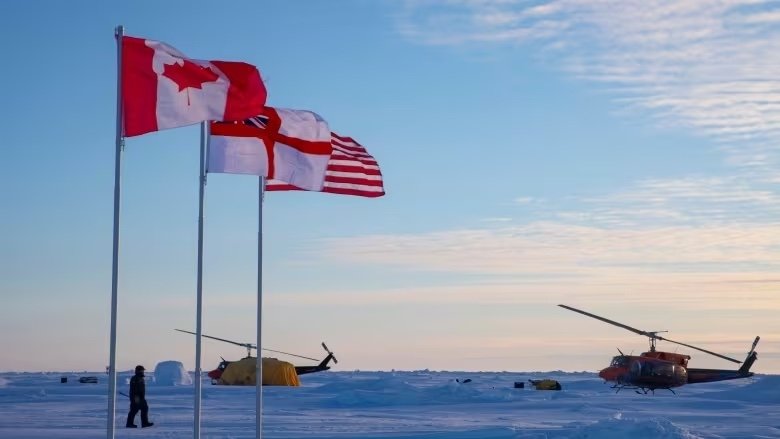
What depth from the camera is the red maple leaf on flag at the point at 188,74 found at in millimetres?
15164

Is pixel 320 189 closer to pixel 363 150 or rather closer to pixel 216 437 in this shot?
pixel 363 150

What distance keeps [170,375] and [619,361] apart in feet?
107

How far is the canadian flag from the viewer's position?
14.7m

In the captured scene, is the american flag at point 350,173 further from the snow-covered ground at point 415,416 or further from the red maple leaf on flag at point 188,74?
the snow-covered ground at point 415,416

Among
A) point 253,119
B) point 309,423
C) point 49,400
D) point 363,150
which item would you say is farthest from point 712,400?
point 253,119

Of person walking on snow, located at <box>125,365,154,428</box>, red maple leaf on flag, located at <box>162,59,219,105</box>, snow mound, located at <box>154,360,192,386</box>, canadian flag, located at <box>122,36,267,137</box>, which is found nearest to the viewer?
canadian flag, located at <box>122,36,267,137</box>

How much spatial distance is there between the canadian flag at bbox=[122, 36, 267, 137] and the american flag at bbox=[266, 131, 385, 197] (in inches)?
161

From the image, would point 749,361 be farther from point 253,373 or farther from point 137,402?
point 137,402

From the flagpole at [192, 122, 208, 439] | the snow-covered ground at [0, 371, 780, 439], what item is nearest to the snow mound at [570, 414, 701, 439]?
the snow-covered ground at [0, 371, 780, 439]


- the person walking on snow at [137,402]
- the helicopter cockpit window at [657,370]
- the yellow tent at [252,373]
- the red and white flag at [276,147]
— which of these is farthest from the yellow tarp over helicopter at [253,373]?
the red and white flag at [276,147]

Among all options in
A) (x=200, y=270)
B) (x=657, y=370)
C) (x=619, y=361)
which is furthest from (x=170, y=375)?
(x=200, y=270)

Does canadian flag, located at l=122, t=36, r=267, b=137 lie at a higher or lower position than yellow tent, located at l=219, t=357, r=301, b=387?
higher

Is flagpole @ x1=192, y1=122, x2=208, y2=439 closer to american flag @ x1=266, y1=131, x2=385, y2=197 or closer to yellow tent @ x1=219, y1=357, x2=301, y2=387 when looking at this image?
american flag @ x1=266, y1=131, x2=385, y2=197

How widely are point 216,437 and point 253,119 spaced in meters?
9.24
